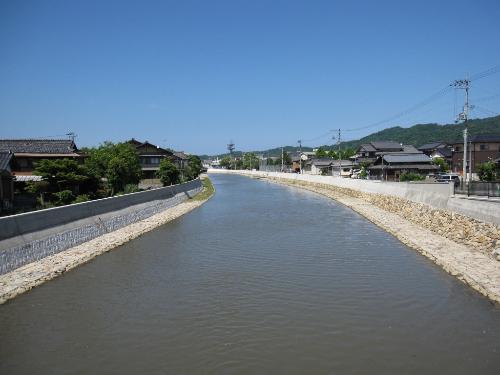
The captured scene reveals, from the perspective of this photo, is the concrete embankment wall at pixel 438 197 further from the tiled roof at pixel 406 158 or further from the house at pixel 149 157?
the house at pixel 149 157

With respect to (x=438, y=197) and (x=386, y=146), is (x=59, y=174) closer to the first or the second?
(x=438, y=197)

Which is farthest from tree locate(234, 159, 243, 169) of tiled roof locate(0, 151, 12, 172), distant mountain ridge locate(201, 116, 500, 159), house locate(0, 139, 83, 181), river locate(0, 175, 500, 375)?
river locate(0, 175, 500, 375)

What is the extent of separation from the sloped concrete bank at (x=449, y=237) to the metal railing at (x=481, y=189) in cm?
206

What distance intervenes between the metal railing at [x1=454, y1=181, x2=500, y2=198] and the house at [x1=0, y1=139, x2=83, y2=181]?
31764mm

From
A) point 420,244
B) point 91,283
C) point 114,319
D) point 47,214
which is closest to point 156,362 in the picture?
point 114,319

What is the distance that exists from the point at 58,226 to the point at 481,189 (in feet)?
73.8

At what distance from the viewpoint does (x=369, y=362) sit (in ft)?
26.0

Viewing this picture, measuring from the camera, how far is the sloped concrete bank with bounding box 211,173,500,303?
13234mm

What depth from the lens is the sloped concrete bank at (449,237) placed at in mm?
13234

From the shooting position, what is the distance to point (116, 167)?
34.2 m

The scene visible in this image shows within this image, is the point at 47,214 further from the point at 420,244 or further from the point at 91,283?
the point at 420,244

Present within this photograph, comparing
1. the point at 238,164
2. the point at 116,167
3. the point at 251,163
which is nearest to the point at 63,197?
the point at 116,167

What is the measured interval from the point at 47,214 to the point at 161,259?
193 inches

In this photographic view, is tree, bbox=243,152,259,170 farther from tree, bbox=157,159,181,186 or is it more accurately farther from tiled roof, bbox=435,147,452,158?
tree, bbox=157,159,181,186
